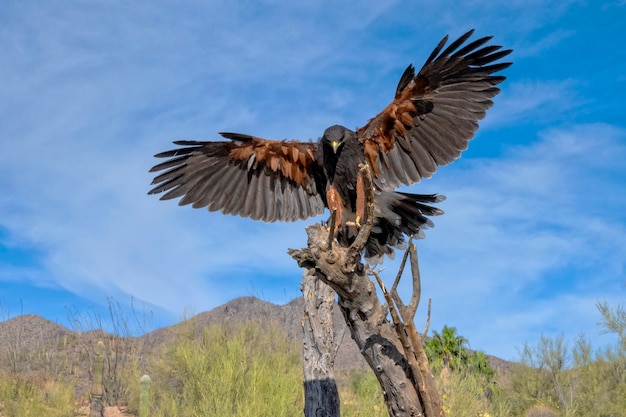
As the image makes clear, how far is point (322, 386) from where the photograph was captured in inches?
317

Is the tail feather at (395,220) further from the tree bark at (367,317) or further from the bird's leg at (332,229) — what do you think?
the bird's leg at (332,229)

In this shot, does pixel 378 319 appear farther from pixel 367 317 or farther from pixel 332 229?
pixel 332 229

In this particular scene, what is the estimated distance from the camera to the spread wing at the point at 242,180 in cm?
739

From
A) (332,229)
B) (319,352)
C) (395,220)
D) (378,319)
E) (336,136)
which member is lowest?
(378,319)

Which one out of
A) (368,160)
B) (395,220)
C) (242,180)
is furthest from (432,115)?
(242,180)

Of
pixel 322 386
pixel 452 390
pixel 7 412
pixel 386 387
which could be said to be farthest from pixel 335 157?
pixel 7 412

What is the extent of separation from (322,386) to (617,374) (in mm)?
9049

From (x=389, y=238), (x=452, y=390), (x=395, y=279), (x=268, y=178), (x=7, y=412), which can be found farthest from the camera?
(x=7, y=412)

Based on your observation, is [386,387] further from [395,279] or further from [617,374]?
[617,374]

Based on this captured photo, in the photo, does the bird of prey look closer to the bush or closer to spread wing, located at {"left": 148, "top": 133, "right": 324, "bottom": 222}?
spread wing, located at {"left": 148, "top": 133, "right": 324, "bottom": 222}

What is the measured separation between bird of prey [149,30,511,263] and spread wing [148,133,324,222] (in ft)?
0.04

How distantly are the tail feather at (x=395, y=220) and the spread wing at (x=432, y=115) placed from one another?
0.21 meters

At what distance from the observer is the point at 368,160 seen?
689cm

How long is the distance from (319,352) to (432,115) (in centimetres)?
331
